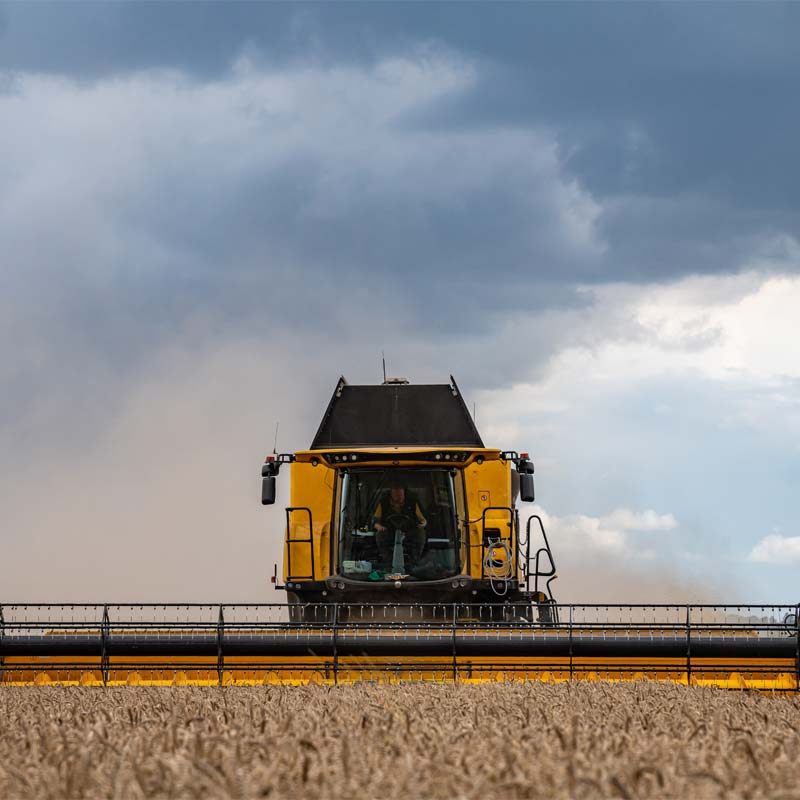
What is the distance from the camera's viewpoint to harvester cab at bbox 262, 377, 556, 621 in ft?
42.8

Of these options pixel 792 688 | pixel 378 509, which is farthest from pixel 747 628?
pixel 378 509

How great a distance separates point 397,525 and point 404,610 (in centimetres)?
90

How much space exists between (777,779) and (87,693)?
5.93 m

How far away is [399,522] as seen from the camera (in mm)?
13336

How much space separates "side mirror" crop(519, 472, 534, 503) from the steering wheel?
3.83ft

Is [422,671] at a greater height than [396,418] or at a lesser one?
lesser

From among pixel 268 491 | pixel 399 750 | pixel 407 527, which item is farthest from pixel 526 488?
pixel 399 750

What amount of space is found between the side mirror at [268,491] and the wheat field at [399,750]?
6716 mm

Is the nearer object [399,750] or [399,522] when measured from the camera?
[399,750]

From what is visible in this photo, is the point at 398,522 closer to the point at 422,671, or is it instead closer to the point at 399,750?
the point at 422,671

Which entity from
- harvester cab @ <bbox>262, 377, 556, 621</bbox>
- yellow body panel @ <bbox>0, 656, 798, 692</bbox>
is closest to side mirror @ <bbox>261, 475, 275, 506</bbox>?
harvester cab @ <bbox>262, 377, 556, 621</bbox>

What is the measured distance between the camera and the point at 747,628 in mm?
10789

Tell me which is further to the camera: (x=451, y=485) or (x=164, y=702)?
(x=451, y=485)

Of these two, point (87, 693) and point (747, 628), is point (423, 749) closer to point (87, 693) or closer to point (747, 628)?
point (87, 693)
